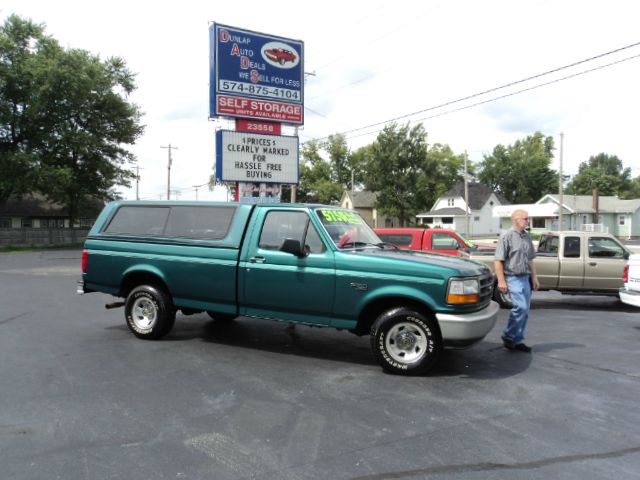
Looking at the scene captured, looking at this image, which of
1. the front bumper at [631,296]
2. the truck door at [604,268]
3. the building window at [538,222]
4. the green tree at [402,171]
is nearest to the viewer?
the front bumper at [631,296]

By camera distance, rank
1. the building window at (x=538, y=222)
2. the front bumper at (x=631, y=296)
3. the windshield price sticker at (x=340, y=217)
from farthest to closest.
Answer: the building window at (x=538, y=222), the front bumper at (x=631, y=296), the windshield price sticker at (x=340, y=217)

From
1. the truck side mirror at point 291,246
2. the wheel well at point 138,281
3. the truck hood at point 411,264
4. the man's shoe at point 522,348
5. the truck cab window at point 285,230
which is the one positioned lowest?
the man's shoe at point 522,348

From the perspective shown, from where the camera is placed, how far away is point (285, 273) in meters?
5.90

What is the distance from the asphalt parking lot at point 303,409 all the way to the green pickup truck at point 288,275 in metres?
0.53

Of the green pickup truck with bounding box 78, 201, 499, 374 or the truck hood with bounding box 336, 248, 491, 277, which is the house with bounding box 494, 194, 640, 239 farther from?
the green pickup truck with bounding box 78, 201, 499, 374

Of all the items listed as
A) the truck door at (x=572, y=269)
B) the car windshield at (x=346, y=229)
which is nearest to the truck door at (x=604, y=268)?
the truck door at (x=572, y=269)

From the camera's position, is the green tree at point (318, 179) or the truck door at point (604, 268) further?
the green tree at point (318, 179)

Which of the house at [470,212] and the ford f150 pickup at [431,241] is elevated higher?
the house at [470,212]

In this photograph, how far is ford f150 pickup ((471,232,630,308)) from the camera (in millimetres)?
10281

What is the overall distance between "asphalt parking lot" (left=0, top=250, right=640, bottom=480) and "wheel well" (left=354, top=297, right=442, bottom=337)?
0.52 metres

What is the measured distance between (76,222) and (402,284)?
51990mm

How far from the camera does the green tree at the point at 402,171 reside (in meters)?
49.1

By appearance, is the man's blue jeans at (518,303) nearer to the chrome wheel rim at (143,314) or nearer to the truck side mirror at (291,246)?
the truck side mirror at (291,246)

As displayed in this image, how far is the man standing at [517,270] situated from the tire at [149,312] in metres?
4.62
